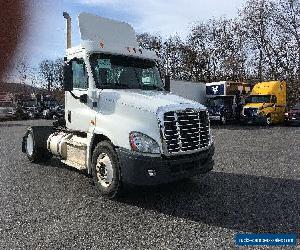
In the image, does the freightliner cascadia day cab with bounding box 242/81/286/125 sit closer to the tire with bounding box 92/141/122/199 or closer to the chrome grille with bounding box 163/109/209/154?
the chrome grille with bounding box 163/109/209/154

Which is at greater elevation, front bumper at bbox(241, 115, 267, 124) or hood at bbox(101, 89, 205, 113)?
hood at bbox(101, 89, 205, 113)

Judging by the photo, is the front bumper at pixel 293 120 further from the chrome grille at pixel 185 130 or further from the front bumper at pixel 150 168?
the front bumper at pixel 150 168

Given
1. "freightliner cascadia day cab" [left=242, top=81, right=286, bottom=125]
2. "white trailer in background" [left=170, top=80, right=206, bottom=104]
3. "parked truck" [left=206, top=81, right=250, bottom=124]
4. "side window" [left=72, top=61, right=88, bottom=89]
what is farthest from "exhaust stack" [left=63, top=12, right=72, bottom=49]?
"freightliner cascadia day cab" [left=242, top=81, right=286, bottom=125]

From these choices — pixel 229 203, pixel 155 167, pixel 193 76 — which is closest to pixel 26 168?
pixel 155 167

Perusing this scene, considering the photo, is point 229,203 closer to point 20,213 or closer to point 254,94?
point 20,213

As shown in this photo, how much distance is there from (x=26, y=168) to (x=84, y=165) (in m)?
2.81

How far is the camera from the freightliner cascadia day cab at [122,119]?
5305mm

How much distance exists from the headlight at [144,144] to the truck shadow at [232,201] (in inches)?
40.0

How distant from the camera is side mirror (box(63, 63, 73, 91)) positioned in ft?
20.7

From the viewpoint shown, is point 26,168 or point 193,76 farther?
point 193,76

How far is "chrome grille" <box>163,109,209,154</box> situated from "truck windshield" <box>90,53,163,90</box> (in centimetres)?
137

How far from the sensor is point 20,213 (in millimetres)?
5156

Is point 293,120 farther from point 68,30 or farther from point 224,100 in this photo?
point 68,30

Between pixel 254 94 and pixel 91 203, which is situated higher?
pixel 254 94
